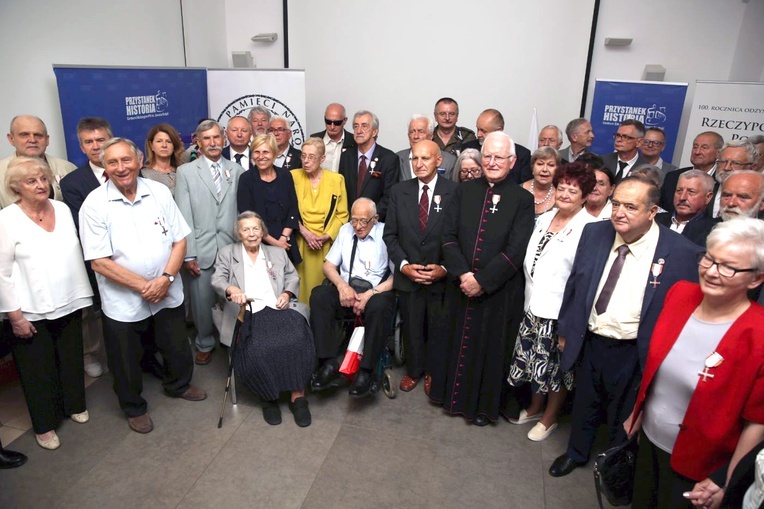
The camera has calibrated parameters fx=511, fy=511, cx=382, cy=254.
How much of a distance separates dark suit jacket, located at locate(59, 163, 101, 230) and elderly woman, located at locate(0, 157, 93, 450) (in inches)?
16.2

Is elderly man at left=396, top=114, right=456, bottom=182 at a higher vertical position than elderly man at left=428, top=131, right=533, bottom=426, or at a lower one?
higher

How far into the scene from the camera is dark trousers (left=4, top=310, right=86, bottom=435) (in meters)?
3.06

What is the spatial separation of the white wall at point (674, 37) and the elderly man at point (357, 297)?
4263 mm

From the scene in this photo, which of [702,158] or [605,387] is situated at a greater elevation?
[702,158]

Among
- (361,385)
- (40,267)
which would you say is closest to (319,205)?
(361,385)

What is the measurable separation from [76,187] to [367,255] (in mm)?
2091

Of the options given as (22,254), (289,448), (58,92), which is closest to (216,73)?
(58,92)

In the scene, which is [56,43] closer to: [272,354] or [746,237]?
[272,354]

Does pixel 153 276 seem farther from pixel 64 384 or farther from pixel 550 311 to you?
pixel 550 311

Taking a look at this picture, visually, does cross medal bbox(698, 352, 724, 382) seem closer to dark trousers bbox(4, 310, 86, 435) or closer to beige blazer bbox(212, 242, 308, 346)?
beige blazer bbox(212, 242, 308, 346)

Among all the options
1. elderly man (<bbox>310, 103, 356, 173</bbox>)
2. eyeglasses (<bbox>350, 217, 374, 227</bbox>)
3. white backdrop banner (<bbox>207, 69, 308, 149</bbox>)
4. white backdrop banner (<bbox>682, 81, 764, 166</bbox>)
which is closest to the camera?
eyeglasses (<bbox>350, 217, 374, 227</bbox>)

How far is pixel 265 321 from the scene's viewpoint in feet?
11.7

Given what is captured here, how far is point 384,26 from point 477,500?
19.4ft

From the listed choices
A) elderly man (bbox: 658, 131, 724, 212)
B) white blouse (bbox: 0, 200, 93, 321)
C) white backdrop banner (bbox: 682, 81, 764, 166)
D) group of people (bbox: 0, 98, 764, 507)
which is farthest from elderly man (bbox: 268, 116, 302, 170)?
white backdrop banner (bbox: 682, 81, 764, 166)
